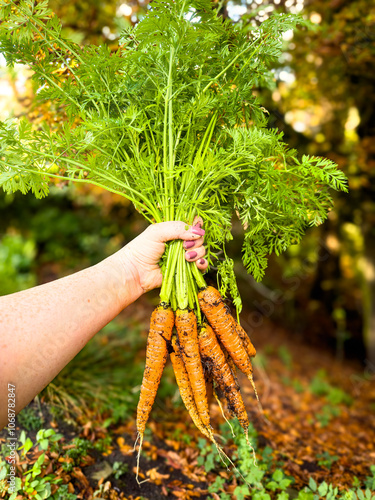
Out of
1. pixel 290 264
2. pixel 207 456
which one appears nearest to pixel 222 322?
pixel 207 456

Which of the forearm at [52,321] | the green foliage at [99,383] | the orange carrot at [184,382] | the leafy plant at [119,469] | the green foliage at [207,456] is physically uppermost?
the forearm at [52,321]

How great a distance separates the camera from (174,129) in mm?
1757

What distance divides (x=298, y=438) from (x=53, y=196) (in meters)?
7.51

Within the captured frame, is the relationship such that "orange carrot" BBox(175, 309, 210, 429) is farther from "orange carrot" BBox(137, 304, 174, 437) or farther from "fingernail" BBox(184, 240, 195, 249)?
"fingernail" BBox(184, 240, 195, 249)

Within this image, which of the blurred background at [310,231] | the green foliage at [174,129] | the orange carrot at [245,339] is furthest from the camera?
the blurred background at [310,231]

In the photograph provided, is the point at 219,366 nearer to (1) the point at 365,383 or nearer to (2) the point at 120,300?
(2) the point at 120,300

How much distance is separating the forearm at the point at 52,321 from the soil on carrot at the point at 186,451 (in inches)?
37.9

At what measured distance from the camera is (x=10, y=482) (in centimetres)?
193

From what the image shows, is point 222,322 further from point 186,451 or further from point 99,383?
point 99,383

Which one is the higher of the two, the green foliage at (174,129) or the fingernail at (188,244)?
the green foliage at (174,129)

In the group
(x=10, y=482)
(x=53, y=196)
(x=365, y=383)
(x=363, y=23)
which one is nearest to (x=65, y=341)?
(x=10, y=482)

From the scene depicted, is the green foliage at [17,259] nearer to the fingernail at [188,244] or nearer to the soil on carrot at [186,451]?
the soil on carrot at [186,451]

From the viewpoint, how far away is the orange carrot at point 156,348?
181cm

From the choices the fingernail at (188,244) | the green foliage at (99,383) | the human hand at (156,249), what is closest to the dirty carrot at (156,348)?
the human hand at (156,249)
